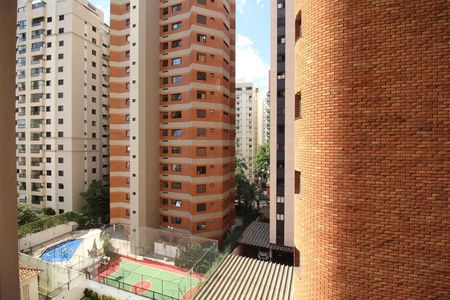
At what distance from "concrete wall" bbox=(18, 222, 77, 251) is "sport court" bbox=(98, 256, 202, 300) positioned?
10.7 m

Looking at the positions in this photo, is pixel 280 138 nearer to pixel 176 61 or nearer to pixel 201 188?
pixel 201 188

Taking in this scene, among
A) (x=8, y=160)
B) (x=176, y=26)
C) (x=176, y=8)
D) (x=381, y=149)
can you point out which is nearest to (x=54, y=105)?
(x=176, y=26)

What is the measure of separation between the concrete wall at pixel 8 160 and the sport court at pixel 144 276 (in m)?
15.8

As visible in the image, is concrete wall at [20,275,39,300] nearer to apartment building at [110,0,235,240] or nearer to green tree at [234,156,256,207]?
apartment building at [110,0,235,240]

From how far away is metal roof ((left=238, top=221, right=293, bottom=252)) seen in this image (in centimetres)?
2378

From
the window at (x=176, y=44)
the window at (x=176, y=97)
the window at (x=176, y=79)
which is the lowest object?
the window at (x=176, y=97)

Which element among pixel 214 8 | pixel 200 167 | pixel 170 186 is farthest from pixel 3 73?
pixel 214 8

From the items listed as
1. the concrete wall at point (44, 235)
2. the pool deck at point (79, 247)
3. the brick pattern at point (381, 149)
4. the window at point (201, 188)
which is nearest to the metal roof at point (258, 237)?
the window at point (201, 188)

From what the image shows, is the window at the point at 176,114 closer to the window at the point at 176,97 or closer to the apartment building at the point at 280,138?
the window at the point at 176,97

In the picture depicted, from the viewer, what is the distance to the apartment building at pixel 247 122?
236ft

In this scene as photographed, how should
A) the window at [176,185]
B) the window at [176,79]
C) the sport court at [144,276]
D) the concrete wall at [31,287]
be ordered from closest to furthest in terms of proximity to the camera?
the concrete wall at [31,287]
the sport court at [144,276]
the window at [176,185]
the window at [176,79]

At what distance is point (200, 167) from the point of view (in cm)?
2633

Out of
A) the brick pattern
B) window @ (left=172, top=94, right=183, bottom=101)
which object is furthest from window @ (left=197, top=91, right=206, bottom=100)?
the brick pattern

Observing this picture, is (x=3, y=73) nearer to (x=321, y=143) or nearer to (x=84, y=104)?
(x=321, y=143)
